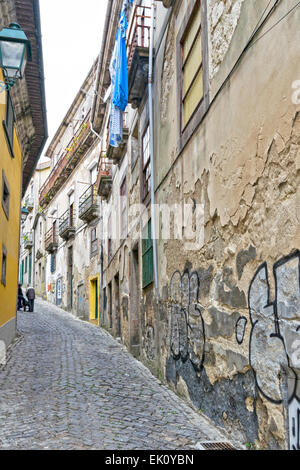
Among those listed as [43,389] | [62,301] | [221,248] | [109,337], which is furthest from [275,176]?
[62,301]

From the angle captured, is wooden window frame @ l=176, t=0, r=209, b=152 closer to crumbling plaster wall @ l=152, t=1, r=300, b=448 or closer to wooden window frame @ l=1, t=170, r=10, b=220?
crumbling plaster wall @ l=152, t=1, r=300, b=448

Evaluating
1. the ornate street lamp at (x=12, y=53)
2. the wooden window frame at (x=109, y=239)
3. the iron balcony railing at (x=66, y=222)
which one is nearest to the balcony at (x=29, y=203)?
the iron balcony railing at (x=66, y=222)

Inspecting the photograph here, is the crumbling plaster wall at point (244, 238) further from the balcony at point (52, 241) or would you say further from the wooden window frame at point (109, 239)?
the balcony at point (52, 241)

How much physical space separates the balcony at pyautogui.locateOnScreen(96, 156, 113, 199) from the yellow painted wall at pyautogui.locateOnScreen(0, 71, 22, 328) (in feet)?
13.8

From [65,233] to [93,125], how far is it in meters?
6.58

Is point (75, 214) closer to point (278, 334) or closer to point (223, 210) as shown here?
point (223, 210)

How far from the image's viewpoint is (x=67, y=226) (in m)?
23.6

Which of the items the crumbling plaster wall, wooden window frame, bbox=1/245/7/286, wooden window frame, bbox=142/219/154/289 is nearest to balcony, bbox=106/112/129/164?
wooden window frame, bbox=142/219/154/289

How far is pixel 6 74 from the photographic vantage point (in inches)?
234

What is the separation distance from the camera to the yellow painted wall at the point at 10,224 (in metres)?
8.46

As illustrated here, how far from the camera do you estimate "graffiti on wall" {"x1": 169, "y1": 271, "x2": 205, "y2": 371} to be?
17.3 feet

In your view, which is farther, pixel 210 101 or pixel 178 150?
pixel 178 150

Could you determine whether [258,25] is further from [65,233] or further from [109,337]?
[65,233]

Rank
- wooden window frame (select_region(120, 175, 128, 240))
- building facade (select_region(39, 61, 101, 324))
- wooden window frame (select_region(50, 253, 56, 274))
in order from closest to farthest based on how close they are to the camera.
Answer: wooden window frame (select_region(120, 175, 128, 240)) → building facade (select_region(39, 61, 101, 324)) → wooden window frame (select_region(50, 253, 56, 274))
